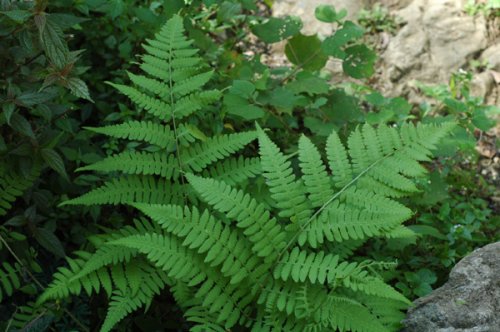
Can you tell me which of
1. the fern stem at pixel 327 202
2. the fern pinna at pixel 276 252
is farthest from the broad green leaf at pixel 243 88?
the fern stem at pixel 327 202

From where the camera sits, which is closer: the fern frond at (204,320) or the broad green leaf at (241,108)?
the fern frond at (204,320)

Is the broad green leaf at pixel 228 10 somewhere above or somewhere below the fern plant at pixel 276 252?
above

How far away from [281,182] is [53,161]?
1.00 m

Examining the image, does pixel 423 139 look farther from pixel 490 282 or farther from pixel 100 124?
pixel 100 124

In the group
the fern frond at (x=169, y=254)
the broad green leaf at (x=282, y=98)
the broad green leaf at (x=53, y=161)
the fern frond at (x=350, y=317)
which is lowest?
the fern frond at (x=350, y=317)

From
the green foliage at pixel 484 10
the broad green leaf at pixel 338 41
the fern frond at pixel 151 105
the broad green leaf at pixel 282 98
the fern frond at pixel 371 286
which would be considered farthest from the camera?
the green foliage at pixel 484 10

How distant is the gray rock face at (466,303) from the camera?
7.54 ft

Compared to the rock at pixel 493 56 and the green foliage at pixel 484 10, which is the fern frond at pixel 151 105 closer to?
the rock at pixel 493 56

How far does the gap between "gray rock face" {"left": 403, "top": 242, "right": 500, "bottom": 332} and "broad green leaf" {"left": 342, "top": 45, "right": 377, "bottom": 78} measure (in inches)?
55.1

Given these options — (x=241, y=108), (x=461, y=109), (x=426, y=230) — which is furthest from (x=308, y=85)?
(x=426, y=230)

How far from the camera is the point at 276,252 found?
2367 millimetres

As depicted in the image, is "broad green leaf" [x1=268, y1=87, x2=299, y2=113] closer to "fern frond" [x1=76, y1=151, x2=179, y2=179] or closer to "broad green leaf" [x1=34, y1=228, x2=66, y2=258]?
"fern frond" [x1=76, y1=151, x2=179, y2=179]

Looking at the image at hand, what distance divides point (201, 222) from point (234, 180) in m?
0.43

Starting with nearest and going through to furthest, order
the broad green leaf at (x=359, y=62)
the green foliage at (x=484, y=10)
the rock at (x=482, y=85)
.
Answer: the broad green leaf at (x=359, y=62)
the rock at (x=482, y=85)
the green foliage at (x=484, y=10)
